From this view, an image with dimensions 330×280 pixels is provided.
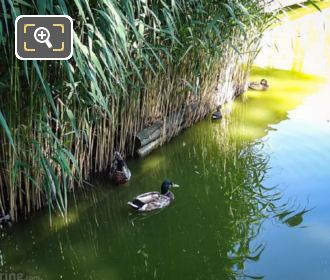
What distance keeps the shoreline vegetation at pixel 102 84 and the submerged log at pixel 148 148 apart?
104 mm

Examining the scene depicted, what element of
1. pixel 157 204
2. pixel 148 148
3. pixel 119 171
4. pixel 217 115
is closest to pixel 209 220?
pixel 157 204

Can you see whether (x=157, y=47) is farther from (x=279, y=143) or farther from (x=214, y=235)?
(x=279, y=143)

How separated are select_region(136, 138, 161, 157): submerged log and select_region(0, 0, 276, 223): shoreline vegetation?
0.10m

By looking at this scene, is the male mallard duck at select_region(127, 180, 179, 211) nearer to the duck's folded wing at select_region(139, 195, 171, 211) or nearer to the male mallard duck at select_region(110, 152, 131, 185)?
the duck's folded wing at select_region(139, 195, 171, 211)

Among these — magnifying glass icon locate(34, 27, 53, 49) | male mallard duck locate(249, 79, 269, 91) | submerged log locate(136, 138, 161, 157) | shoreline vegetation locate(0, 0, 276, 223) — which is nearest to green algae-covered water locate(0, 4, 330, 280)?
submerged log locate(136, 138, 161, 157)

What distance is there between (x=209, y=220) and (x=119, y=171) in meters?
0.98

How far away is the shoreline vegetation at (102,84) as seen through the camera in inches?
118

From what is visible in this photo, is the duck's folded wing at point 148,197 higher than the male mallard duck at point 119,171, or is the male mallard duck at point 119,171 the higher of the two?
the male mallard duck at point 119,171

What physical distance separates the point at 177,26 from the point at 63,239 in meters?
2.40

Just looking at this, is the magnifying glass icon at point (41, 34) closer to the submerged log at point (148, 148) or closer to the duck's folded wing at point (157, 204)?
the duck's folded wing at point (157, 204)

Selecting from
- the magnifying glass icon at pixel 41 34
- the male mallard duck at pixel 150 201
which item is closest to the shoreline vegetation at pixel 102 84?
the magnifying glass icon at pixel 41 34

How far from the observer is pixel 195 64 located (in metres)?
5.09

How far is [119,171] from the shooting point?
14.1 ft

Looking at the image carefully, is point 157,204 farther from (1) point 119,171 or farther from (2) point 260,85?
(2) point 260,85
